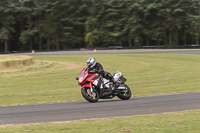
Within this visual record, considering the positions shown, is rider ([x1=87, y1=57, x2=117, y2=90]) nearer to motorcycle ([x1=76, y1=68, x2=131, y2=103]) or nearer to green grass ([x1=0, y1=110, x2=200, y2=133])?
motorcycle ([x1=76, y1=68, x2=131, y2=103])

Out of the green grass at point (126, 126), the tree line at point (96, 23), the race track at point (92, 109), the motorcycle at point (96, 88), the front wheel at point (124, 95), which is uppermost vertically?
the tree line at point (96, 23)

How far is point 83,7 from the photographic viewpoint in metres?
63.2

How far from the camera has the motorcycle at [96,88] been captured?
396 inches

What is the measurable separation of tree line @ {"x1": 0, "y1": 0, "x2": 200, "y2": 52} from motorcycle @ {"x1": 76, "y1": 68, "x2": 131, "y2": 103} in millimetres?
46492

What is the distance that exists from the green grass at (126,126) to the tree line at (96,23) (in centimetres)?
4942

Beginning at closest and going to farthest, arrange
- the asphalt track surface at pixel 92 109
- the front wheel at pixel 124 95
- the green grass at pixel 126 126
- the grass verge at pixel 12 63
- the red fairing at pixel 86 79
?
the green grass at pixel 126 126 → the asphalt track surface at pixel 92 109 → the red fairing at pixel 86 79 → the front wheel at pixel 124 95 → the grass verge at pixel 12 63

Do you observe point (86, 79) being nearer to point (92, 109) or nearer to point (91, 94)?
point (91, 94)

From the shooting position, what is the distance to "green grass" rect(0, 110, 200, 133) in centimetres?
633

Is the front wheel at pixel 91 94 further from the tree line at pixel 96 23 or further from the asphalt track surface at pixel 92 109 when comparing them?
the tree line at pixel 96 23

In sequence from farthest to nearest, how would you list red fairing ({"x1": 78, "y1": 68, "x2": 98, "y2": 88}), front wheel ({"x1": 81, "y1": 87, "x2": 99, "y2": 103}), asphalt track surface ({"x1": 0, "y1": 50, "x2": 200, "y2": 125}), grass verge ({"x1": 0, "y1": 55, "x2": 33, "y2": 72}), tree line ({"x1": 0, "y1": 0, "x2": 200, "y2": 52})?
tree line ({"x1": 0, "y1": 0, "x2": 200, "y2": 52})
grass verge ({"x1": 0, "y1": 55, "x2": 33, "y2": 72})
front wheel ({"x1": 81, "y1": 87, "x2": 99, "y2": 103})
red fairing ({"x1": 78, "y1": 68, "x2": 98, "y2": 88})
asphalt track surface ({"x1": 0, "y1": 50, "x2": 200, "y2": 125})

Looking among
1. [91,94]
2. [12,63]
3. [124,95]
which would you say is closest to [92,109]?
[91,94]

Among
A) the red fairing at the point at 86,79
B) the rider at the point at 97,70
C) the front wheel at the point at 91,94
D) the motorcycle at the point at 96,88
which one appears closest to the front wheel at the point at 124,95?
the motorcycle at the point at 96,88

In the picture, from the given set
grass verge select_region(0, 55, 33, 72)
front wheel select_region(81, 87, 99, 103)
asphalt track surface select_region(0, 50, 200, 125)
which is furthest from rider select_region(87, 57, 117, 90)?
grass verge select_region(0, 55, 33, 72)

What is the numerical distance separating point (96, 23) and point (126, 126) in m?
55.2
